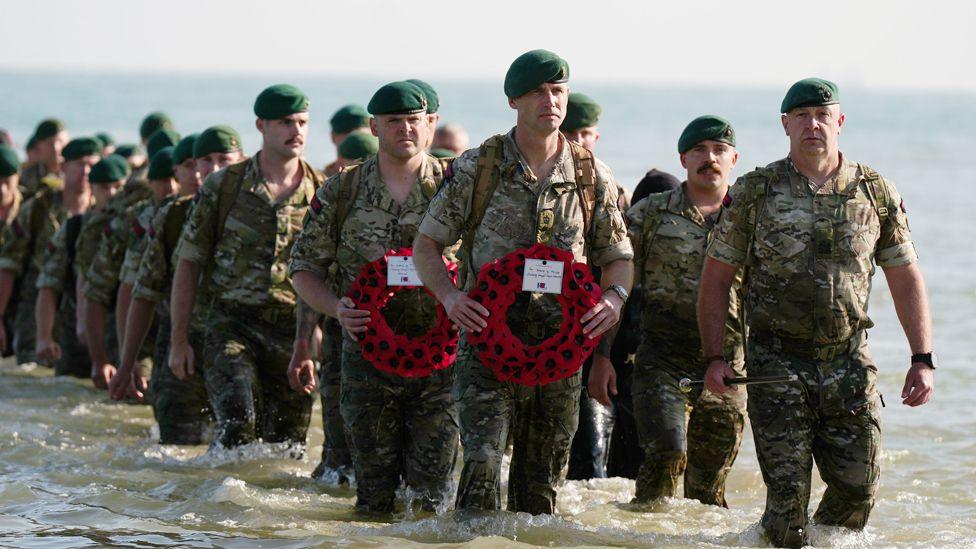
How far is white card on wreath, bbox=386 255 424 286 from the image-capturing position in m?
8.59

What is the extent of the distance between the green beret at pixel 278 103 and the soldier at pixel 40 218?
5620 mm

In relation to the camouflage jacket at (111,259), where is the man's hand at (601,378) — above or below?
below

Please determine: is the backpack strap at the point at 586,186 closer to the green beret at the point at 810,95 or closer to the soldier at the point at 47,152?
the green beret at the point at 810,95

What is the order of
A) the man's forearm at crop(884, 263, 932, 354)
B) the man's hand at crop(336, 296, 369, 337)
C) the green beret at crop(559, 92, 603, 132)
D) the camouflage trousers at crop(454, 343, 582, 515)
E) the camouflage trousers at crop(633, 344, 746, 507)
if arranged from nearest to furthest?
the camouflage trousers at crop(454, 343, 582, 515) < the man's forearm at crop(884, 263, 932, 354) < the man's hand at crop(336, 296, 369, 337) < the camouflage trousers at crop(633, 344, 746, 507) < the green beret at crop(559, 92, 603, 132)

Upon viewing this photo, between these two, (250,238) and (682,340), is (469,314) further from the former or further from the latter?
(250,238)

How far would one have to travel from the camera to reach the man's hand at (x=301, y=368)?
31.4 feet

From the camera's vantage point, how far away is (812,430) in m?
7.95

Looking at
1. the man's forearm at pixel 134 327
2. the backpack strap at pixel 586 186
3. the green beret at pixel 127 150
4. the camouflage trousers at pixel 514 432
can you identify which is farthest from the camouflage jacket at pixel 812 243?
the green beret at pixel 127 150

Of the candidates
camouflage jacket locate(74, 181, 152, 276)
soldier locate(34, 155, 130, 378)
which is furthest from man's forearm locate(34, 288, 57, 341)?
camouflage jacket locate(74, 181, 152, 276)

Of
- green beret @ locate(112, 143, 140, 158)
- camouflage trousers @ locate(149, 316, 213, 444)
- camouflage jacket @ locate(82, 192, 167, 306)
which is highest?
green beret @ locate(112, 143, 140, 158)

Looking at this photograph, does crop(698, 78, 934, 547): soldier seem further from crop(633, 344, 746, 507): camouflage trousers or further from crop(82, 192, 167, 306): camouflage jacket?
crop(82, 192, 167, 306): camouflage jacket

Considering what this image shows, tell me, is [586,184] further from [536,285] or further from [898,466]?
[898,466]

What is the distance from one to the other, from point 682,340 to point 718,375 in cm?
128

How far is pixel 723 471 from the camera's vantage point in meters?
9.57
